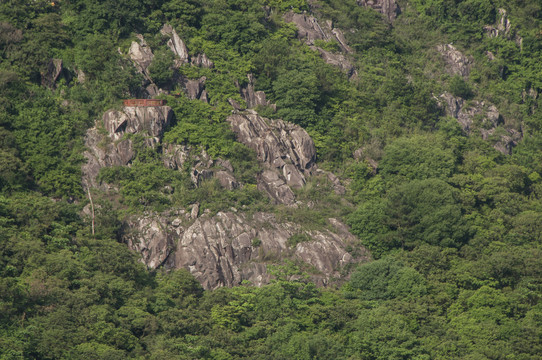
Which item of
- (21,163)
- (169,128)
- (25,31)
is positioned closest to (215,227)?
(169,128)

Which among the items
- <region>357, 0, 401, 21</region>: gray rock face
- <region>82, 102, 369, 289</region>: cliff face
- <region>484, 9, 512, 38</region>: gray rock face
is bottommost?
<region>82, 102, 369, 289</region>: cliff face

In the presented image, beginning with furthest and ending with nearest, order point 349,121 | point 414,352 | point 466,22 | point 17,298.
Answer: point 466,22 → point 349,121 → point 414,352 → point 17,298

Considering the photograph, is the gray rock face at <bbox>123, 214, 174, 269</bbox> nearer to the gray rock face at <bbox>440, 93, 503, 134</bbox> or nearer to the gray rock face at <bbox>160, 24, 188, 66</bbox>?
the gray rock face at <bbox>160, 24, 188, 66</bbox>

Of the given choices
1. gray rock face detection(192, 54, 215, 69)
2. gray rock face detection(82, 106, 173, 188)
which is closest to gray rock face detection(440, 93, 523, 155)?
gray rock face detection(192, 54, 215, 69)

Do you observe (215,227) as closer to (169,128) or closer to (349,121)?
(169,128)

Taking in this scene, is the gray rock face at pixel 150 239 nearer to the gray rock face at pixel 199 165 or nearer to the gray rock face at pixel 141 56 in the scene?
the gray rock face at pixel 199 165

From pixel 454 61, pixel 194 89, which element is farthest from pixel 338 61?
pixel 194 89
